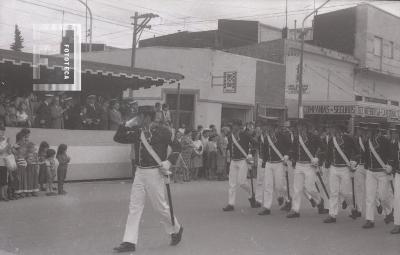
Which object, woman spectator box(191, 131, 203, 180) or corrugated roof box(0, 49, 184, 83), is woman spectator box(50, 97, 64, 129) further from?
woman spectator box(191, 131, 203, 180)

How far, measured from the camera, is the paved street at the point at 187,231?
21.7ft

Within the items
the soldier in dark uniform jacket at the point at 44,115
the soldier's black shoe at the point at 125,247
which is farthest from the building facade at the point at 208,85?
the soldier's black shoe at the point at 125,247

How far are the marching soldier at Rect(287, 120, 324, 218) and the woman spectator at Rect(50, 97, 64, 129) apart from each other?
20.6 ft

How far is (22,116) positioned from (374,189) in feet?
26.7

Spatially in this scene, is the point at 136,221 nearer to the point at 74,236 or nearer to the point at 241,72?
the point at 74,236

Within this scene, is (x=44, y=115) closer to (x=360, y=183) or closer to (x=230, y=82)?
(x=360, y=183)

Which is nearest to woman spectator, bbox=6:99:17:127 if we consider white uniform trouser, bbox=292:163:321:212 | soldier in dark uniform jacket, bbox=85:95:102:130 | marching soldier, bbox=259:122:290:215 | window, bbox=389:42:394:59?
soldier in dark uniform jacket, bbox=85:95:102:130

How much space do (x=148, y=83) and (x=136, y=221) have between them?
34.7 feet

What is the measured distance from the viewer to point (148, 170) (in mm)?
6738

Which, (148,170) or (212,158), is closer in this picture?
A: (148,170)

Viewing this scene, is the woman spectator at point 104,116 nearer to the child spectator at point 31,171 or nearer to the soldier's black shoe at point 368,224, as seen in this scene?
the child spectator at point 31,171

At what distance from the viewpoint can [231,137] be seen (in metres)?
10.7

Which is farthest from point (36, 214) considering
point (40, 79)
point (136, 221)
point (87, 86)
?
point (87, 86)

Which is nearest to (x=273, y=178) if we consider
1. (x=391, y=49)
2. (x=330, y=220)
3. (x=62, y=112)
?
(x=330, y=220)
